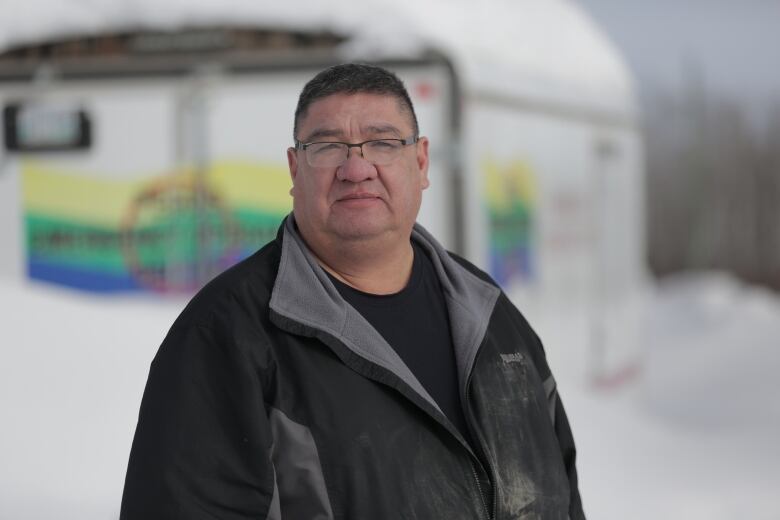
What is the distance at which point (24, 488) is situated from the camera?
18.2ft

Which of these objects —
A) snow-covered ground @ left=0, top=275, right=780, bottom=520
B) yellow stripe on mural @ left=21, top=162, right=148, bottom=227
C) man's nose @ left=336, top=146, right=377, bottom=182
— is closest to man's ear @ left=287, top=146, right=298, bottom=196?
man's nose @ left=336, top=146, right=377, bottom=182

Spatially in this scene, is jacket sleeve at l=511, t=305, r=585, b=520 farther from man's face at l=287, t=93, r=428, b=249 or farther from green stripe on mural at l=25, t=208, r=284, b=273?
green stripe on mural at l=25, t=208, r=284, b=273

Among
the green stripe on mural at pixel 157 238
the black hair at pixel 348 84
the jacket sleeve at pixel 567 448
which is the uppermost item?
the black hair at pixel 348 84

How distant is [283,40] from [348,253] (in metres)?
4.96

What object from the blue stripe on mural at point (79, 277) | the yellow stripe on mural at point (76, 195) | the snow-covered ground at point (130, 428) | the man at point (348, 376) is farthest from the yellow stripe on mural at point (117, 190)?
the man at point (348, 376)

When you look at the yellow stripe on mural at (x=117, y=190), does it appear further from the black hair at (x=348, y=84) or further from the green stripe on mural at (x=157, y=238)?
the black hair at (x=348, y=84)

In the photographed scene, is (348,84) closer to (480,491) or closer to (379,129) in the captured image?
(379,129)

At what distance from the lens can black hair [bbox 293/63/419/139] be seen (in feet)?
8.59

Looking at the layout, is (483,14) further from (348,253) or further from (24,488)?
(348,253)

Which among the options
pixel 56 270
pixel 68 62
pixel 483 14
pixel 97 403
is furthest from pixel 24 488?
pixel 483 14

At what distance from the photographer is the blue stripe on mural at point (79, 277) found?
7609 mm

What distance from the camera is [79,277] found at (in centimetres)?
766

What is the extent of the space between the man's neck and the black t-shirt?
0.02 m

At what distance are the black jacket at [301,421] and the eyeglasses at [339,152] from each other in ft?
0.52
